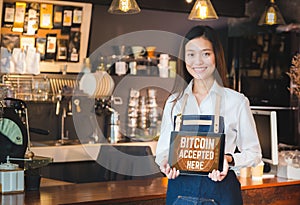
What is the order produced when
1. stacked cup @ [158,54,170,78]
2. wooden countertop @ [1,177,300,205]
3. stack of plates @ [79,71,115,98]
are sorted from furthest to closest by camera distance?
stacked cup @ [158,54,170,78], stack of plates @ [79,71,115,98], wooden countertop @ [1,177,300,205]

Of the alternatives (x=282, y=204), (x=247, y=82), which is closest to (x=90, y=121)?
(x=247, y=82)

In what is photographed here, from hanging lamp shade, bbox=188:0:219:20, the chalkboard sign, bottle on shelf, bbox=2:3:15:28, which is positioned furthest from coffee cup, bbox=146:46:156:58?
the chalkboard sign

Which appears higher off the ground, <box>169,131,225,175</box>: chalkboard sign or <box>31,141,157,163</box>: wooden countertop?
<box>169,131,225,175</box>: chalkboard sign

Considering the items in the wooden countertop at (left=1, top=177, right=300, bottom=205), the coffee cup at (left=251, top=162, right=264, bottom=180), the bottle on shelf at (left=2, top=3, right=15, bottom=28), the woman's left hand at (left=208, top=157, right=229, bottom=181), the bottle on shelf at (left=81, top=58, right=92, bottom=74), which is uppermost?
the bottle on shelf at (left=2, top=3, right=15, bottom=28)

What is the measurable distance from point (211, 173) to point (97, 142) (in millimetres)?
3669

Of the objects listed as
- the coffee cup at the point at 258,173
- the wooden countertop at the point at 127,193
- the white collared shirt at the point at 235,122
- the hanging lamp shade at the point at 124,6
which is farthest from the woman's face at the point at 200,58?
the coffee cup at the point at 258,173

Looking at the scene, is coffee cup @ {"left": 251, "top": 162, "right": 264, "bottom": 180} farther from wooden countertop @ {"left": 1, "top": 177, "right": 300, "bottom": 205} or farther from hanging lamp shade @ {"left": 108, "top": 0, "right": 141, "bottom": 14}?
hanging lamp shade @ {"left": 108, "top": 0, "right": 141, "bottom": 14}

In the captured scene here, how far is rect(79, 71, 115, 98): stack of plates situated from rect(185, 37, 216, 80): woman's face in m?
3.62

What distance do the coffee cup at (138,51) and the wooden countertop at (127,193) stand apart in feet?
9.28

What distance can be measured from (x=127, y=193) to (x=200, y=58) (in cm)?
109

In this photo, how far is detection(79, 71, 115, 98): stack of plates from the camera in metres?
6.32

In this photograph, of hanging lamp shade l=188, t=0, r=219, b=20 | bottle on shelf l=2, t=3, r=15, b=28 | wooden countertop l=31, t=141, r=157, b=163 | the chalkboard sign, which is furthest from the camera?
bottle on shelf l=2, t=3, r=15, b=28

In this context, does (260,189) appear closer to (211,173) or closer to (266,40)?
(211,173)

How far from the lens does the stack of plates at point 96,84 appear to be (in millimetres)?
6324
